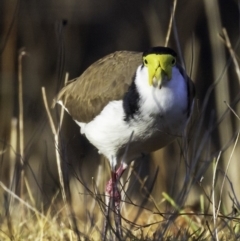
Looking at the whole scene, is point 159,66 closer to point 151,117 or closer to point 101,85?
point 151,117

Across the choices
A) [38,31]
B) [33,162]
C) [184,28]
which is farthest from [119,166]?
[38,31]

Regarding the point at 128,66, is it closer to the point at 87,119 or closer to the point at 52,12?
the point at 87,119

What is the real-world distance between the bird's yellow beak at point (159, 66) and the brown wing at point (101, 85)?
0.75 ft

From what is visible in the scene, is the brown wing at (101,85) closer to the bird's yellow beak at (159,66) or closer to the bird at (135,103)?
the bird at (135,103)

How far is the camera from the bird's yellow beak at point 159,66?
13.0ft

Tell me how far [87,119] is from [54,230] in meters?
0.70

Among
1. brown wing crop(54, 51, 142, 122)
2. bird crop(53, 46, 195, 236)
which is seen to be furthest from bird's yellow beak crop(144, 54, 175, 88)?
brown wing crop(54, 51, 142, 122)

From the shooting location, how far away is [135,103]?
407cm

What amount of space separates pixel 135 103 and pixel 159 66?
217 millimetres

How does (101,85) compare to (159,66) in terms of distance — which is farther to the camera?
(101,85)

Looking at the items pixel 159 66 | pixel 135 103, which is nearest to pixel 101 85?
pixel 135 103

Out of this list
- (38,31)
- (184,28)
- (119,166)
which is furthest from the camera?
(38,31)

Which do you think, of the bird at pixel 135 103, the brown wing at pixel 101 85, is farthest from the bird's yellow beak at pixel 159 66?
the brown wing at pixel 101 85

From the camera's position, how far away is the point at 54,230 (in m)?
3.95
